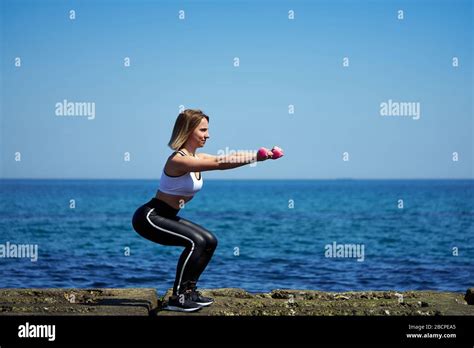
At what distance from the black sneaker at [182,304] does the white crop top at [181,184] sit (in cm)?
108

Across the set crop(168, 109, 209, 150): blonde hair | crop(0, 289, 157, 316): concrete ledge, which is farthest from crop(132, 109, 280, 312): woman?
crop(0, 289, 157, 316): concrete ledge

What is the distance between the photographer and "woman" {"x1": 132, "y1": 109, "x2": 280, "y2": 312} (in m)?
7.51

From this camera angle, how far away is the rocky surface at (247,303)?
Answer: 7430 millimetres

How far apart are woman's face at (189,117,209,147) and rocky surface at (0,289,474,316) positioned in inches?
68.8

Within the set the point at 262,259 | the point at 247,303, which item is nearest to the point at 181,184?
the point at 247,303

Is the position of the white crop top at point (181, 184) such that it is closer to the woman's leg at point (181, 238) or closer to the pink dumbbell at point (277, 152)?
the woman's leg at point (181, 238)

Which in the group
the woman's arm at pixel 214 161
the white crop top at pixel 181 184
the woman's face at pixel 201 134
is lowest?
the white crop top at pixel 181 184

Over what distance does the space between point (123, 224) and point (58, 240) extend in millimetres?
11697

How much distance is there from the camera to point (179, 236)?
7.55 meters

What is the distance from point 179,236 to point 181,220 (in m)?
0.25

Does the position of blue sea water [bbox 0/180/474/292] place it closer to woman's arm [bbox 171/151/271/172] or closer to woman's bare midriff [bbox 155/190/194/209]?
woman's bare midriff [bbox 155/190/194/209]

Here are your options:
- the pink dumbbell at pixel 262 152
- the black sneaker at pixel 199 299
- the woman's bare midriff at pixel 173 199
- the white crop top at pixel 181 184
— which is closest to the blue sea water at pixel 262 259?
the black sneaker at pixel 199 299

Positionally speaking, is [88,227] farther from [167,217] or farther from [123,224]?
[167,217]
